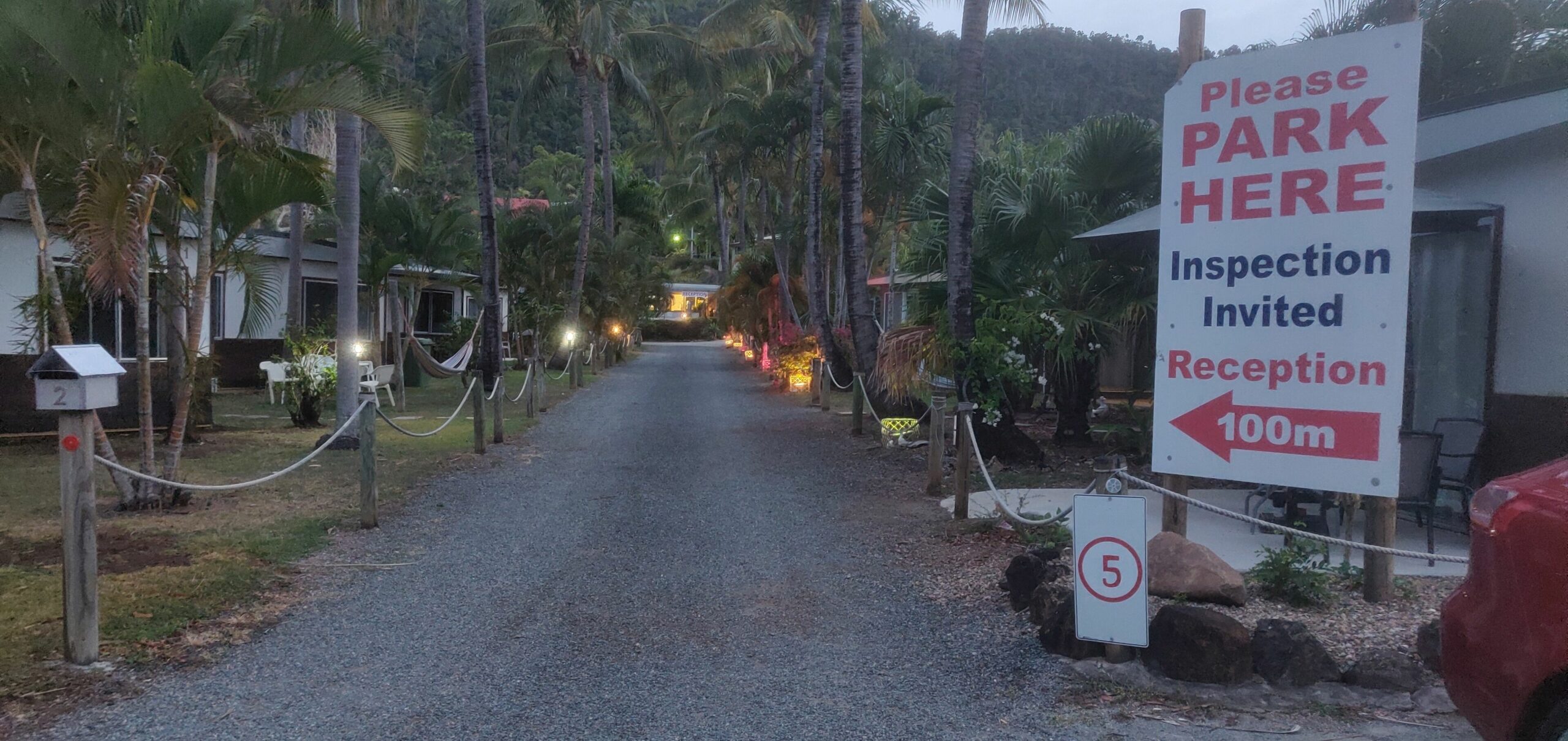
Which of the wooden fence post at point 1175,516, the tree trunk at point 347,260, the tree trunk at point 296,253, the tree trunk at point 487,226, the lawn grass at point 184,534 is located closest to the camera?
the lawn grass at point 184,534

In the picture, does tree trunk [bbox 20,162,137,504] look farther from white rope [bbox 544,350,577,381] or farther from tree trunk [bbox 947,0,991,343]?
white rope [bbox 544,350,577,381]

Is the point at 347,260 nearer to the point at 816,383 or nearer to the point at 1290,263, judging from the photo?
the point at 816,383

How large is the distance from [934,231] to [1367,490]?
803 centimetres

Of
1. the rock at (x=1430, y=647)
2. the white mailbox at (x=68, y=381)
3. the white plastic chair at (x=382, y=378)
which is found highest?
the white mailbox at (x=68, y=381)

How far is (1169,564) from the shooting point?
18.8 ft

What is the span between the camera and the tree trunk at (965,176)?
10.8 m

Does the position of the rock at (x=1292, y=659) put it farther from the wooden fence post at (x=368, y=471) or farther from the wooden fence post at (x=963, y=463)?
the wooden fence post at (x=368, y=471)

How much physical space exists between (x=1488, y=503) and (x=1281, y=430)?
1.90 metres

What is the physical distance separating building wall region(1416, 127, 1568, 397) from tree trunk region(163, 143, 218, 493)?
885 centimetres

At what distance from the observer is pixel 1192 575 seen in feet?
18.5

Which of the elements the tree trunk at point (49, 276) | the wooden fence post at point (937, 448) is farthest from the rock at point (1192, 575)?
the tree trunk at point (49, 276)

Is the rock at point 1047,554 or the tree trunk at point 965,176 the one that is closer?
the rock at point 1047,554

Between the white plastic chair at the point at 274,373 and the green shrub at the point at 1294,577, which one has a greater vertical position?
the white plastic chair at the point at 274,373

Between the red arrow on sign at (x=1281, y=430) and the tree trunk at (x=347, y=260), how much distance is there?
32.1ft
